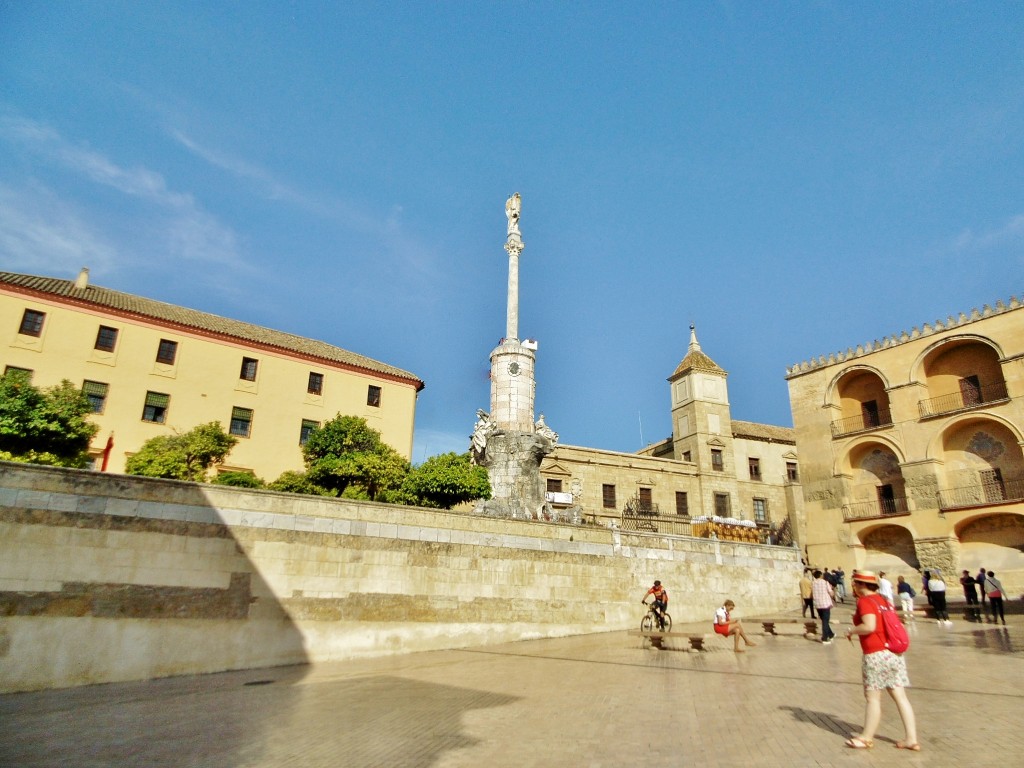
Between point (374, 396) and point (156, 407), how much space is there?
11.0 m

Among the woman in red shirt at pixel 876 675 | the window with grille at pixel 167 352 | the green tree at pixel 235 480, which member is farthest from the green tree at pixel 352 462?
the woman in red shirt at pixel 876 675

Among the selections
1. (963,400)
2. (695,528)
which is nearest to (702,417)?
(963,400)

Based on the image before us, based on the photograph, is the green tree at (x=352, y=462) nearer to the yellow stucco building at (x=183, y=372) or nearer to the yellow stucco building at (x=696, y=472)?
the yellow stucco building at (x=183, y=372)

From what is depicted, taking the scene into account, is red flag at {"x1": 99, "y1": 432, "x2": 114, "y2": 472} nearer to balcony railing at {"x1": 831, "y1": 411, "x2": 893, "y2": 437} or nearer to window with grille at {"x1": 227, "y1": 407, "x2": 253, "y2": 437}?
window with grille at {"x1": 227, "y1": 407, "x2": 253, "y2": 437}

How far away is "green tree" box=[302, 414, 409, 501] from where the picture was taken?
975 inches

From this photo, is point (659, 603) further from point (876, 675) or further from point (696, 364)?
point (696, 364)

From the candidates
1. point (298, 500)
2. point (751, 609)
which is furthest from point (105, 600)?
point (751, 609)

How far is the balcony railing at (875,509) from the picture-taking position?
99.0 feet

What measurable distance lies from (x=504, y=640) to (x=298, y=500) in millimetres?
6189

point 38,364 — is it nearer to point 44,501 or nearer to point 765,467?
point 44,501

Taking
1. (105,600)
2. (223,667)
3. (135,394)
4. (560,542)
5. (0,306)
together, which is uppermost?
(0,306)

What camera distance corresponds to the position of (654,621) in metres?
17.3

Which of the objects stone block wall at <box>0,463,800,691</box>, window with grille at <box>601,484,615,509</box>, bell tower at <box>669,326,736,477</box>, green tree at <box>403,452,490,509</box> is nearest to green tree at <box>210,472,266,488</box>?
green tree at <box>403,452,490,509</box>

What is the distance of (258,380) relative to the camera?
106 feet
